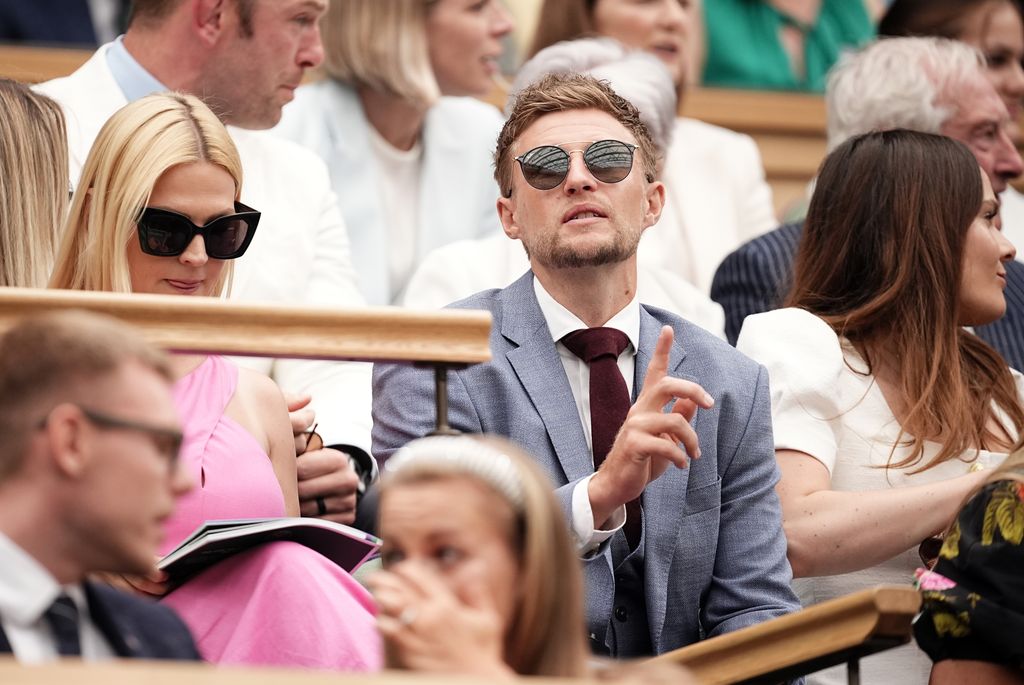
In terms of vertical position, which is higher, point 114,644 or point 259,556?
point 114,644

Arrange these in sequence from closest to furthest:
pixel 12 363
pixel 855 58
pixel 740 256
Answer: pixel 12 363
pixel 740 256
pixel 855 58

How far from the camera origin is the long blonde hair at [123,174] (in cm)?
340

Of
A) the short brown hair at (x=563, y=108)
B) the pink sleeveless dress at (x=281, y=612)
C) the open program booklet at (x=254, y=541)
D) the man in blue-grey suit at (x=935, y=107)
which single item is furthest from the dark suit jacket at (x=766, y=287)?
the pink sleeveless dress at (x=281, y=612)

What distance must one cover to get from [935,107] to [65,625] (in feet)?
11.7

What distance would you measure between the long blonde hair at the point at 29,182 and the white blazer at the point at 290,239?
1.77ft

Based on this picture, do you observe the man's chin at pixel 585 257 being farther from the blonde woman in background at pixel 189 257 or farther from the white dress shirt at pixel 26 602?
the white dress shirt at pixel 26 602

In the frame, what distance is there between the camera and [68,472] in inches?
84.0

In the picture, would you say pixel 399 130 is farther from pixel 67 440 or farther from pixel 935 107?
pixel 67 440

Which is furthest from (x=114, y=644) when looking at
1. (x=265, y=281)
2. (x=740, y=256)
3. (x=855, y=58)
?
(x=855, y=58)

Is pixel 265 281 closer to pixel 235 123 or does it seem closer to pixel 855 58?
pixel 235 123

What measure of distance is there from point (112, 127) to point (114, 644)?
154cm

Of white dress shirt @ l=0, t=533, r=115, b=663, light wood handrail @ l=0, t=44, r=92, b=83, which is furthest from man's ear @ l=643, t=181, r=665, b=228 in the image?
light wood handrail @ l=0, t=44, r=92, b=83

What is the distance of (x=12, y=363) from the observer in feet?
7.11

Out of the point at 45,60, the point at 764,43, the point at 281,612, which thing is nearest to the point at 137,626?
the point at 281,612
